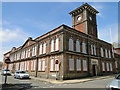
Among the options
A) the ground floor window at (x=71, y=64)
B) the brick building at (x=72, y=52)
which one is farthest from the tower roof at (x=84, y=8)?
the ground floor window at (x=71, y=64)

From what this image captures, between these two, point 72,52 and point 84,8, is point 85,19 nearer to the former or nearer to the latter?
point 84,8

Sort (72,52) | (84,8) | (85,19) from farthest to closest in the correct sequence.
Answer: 1. (84,8)
2. (85,19)
3. (72,52)

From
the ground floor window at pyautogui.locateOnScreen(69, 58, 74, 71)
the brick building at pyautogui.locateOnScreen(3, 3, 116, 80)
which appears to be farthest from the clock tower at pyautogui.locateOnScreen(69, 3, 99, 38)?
the ground floor window at pyautogui.locateOnScreen(69, 58, 74, 71)

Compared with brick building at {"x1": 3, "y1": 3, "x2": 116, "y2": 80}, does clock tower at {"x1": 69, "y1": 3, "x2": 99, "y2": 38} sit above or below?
above

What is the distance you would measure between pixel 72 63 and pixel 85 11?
13905 millimetres

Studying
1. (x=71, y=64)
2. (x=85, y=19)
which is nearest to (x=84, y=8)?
(x=85, y=19)

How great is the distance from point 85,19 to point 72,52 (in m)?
10.6

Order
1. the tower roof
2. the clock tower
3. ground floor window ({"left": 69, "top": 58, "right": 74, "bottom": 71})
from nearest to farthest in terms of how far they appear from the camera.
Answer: ground floor window ({"left": 69, "top": 58, "right": 74, "bottom": 71})
the clock tower
the tower roof

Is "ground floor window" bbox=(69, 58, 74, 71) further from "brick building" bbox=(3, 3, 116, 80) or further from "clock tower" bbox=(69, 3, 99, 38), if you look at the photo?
"clock tower" bbox=(69, 3, 99, 38)

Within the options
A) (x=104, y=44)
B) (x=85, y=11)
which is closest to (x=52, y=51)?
(x=85, y=11)

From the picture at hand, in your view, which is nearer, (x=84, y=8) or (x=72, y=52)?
(x=72, y=52)

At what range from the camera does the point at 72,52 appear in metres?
18.4

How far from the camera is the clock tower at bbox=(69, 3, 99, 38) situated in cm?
2481

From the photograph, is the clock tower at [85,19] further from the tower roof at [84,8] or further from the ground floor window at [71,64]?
the ground floor window at [71,64]
